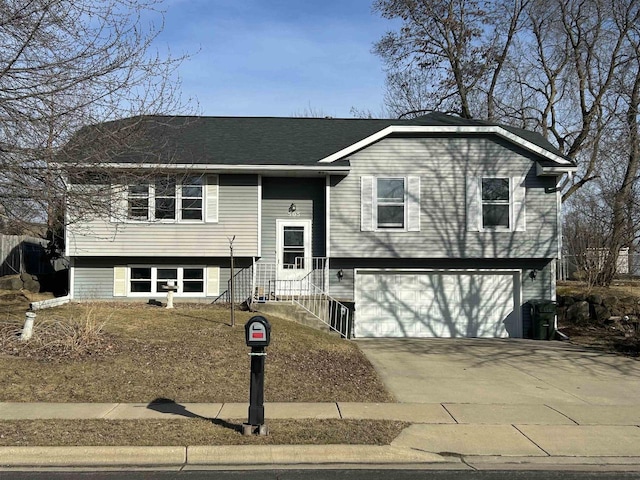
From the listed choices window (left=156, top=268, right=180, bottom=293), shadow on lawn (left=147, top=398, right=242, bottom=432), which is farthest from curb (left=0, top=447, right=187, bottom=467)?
window (left=156, top=268, right=180, bottom=293)

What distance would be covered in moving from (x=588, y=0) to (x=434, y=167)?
14.5 m

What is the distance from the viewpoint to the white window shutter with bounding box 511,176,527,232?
17.1 m

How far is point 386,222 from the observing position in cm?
1703

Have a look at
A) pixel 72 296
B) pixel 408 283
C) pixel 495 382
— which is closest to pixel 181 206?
pixel 72 296

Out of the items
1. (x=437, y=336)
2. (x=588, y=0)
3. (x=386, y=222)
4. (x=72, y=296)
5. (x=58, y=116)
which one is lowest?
(x=437, y=336)

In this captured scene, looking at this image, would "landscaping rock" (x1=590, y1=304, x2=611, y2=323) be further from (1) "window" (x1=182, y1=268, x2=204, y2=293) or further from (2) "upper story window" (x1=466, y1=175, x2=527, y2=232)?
(1) "window" (x1=182, y1=268, x2=204, y2=293)

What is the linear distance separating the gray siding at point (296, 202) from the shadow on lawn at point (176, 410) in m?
9.51

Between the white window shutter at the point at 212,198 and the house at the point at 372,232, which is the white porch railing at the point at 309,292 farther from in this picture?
the white window shutter at the point at 212,198

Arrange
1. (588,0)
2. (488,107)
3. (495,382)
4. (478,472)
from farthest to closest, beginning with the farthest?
(488,107)
(588,0)
(495,382)
(478,472)

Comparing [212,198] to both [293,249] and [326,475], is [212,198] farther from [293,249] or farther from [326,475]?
[326,475]

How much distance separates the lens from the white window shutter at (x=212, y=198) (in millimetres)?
16625

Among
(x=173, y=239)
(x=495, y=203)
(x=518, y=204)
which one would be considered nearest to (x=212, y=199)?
(x=173, y=239)

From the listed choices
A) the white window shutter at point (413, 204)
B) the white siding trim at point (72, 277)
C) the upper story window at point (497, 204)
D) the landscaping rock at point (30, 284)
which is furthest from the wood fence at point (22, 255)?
the upper story window at point (497, 204)

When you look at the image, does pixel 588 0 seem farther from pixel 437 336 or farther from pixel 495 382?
pixel 495 382
